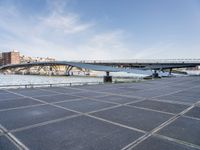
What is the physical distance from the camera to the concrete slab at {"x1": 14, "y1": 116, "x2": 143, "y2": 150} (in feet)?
18.7

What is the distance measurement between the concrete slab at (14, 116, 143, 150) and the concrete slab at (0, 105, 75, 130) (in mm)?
973

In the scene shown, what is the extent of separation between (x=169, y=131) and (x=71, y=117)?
4671 mm

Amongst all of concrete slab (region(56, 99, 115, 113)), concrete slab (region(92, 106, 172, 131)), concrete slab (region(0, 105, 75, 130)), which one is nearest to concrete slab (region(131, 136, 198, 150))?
concrete slab (region(92, 106, 172, 131))

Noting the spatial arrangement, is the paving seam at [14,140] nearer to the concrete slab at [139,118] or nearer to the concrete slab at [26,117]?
the concrete slab at [26,117]

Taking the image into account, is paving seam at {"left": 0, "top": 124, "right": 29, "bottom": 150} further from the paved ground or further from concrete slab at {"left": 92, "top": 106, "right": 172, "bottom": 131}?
concrete slab at {"left": 92, "top": 106, "right": 172, "bottom": 131}

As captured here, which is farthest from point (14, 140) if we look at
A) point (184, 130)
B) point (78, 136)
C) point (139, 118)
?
point (184, 130)

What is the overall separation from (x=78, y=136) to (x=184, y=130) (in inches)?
173

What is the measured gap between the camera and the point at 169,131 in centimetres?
724

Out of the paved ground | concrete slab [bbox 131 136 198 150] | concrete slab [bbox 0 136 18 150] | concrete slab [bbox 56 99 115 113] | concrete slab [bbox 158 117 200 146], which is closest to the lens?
concrete slab [bbox 0 136 18 150]

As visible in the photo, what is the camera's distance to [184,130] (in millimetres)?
7391

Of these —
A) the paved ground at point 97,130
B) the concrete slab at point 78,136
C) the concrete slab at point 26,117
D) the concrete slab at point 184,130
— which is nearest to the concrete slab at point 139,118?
the paved ground at point 97,130

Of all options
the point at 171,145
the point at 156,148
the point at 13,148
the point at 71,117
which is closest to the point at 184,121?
the point at 171,145

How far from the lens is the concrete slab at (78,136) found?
5.69 m

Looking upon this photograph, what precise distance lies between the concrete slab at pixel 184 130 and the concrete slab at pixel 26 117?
16.8ft
